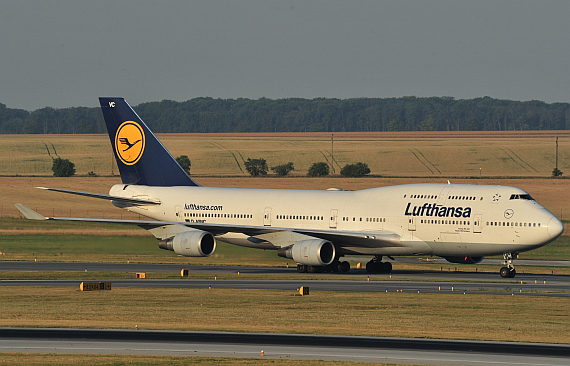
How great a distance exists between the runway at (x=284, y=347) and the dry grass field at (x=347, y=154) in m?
115

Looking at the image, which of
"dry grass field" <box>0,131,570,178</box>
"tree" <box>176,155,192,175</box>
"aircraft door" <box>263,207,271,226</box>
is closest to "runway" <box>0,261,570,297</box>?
"aircraft door" <box>263,207,271,226</box>

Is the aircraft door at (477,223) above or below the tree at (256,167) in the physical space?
below

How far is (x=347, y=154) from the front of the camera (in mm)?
170250

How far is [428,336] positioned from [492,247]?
77.2 feet

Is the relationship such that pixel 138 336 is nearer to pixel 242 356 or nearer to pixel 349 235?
pixel 242 356

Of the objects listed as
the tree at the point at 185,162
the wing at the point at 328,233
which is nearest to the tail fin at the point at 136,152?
the wing at the point at 328,233

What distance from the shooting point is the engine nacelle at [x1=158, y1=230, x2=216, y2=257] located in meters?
54.5

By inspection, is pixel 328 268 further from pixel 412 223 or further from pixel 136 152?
pixel 136 152

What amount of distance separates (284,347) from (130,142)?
41.2 m

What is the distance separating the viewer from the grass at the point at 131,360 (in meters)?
23.8

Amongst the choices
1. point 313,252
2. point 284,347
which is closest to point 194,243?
point 313,252

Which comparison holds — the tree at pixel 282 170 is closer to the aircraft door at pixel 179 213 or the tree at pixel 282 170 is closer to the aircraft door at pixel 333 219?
the aircraft door at pixel 179 213

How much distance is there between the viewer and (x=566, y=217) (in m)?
97.4

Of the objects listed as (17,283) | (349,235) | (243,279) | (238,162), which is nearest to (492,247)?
(349,235)
